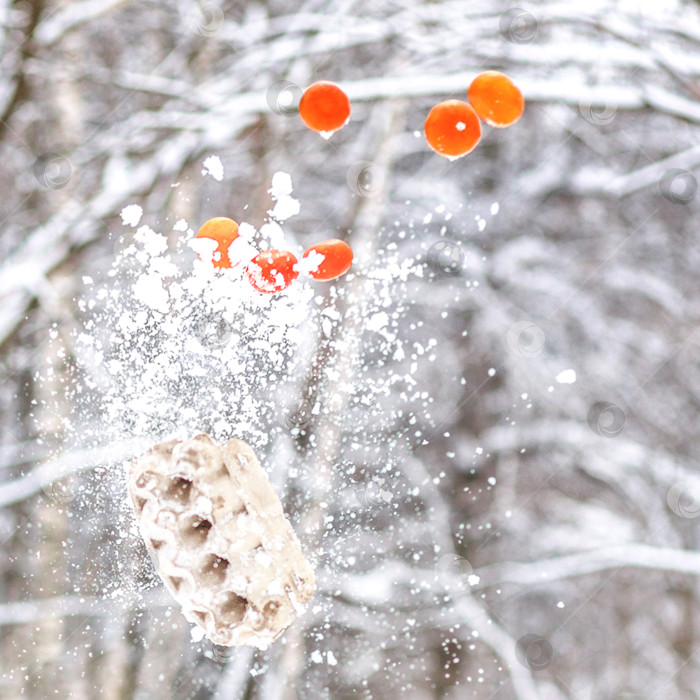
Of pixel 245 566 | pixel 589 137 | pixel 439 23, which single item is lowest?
pixel 245 566

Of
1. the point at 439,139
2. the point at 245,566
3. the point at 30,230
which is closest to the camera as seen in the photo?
the point at 245,566

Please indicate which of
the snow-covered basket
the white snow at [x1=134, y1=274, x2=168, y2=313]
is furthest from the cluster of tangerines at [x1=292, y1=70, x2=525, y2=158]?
the snow-covered basket

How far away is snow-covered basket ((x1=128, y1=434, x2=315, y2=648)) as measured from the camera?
154 cm

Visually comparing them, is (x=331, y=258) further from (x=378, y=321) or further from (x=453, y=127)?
(x=453, y=127)

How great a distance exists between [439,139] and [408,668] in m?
1.54

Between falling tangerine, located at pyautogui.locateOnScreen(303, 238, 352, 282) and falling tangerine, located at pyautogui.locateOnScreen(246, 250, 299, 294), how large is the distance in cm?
6

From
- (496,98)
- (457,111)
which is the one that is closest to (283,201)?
(457,111)

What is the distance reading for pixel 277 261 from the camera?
1.84 m

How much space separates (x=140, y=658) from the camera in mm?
1959

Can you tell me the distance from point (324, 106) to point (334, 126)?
6cm

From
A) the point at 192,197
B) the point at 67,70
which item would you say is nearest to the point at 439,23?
the point at 192,197

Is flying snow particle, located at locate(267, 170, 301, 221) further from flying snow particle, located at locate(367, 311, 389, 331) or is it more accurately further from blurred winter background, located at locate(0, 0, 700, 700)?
flying snow particle, located at locate(367, 311, 389, 331)

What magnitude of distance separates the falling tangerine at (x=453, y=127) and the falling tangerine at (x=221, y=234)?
631 millimetres

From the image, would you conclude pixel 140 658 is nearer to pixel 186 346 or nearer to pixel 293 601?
pixel 293 601
